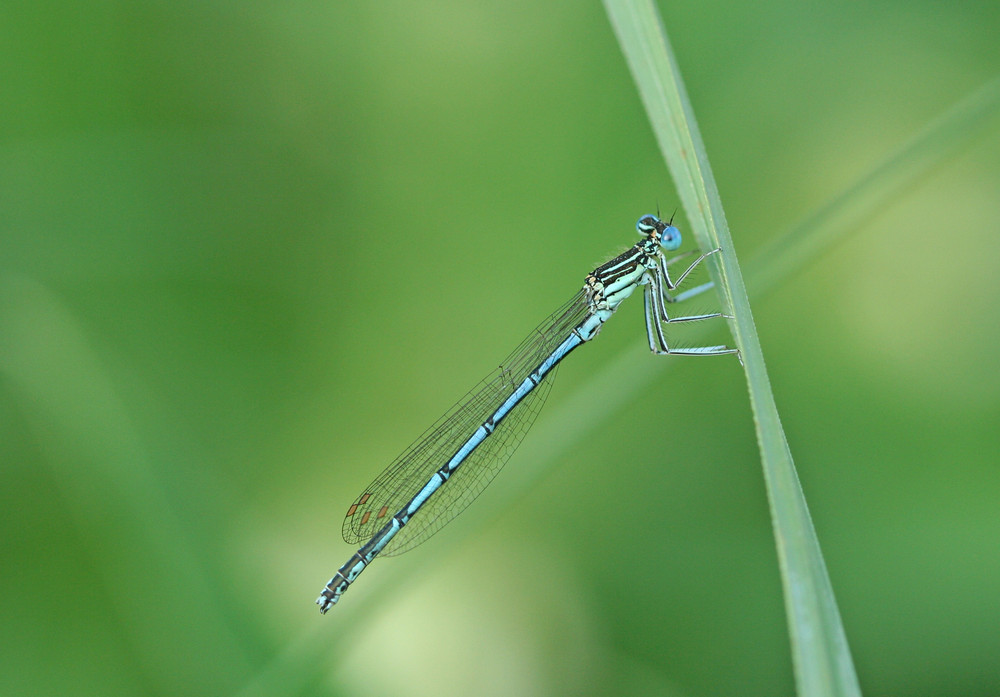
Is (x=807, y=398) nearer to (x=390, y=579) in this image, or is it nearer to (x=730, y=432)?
(x=730, y=432)

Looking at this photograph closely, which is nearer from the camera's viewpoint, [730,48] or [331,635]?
[331,635]

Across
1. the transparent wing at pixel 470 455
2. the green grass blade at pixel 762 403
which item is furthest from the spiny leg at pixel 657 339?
the green grass blade at pixel 762 403

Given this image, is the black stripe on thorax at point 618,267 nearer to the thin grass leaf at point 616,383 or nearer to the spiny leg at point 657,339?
the spiny leg at point 657,339

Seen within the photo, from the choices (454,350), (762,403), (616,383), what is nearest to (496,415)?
(454,350)

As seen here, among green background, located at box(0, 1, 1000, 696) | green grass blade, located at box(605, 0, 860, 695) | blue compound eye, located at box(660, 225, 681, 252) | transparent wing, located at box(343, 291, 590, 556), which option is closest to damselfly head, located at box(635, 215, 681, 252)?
blue compound eye, located at box(660, 225, 681, 252)

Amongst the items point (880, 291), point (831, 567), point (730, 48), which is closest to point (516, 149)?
point (730, 48)

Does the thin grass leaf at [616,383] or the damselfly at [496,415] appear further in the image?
the damselfly at [496,415]

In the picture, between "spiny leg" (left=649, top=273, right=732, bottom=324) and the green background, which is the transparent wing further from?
"spiny leg" (left=649, top=273, right=732, bottom=324)
